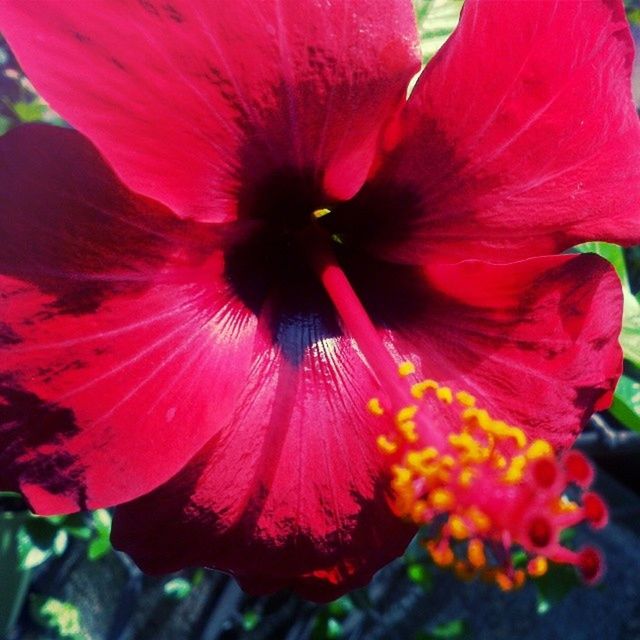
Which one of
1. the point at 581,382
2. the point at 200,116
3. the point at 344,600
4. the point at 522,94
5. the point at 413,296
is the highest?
the point at 200,116

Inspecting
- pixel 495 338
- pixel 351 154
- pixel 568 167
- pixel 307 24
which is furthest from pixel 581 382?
pixel 307 24

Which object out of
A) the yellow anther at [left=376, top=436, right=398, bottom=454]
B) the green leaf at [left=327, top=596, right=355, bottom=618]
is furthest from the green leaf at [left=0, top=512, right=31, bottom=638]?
the yellow anther at [left=376, top=436, right=398, bottom=454]

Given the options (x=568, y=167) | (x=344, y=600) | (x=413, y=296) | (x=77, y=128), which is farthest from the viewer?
(x=344, y=600)

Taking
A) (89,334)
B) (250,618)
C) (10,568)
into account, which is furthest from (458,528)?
(250,618)

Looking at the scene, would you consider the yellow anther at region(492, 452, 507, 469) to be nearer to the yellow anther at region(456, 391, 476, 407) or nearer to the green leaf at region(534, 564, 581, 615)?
the yellow anther at region(456, 391, 476, 407)

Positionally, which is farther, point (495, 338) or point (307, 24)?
point (495, 338)

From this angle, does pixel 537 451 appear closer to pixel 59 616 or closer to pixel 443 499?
pixel 443 499

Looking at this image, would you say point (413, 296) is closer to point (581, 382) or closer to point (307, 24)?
point (581, 382)

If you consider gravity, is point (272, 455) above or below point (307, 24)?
below
